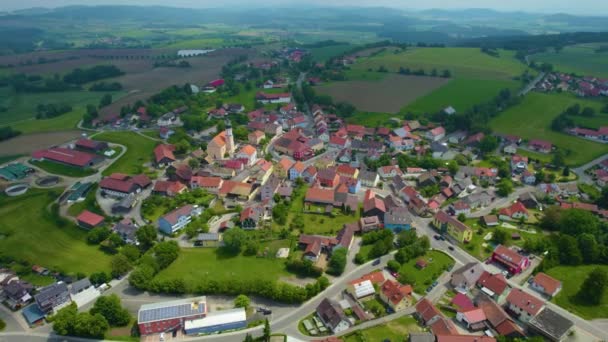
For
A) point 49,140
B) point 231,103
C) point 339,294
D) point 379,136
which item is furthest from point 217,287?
point 231,103

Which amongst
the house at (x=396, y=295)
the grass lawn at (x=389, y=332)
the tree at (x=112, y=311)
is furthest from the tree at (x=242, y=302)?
the house at (x=396, y=295)

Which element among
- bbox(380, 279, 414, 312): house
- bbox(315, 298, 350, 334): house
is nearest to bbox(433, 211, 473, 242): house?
bbox(380, 279, 414, 312): house

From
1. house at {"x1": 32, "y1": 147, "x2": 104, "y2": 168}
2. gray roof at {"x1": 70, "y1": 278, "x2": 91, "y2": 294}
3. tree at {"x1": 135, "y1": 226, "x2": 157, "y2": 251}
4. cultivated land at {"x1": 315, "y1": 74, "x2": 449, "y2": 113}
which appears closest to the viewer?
gray roof at {"x1": 70, "y1": 278, "x2": 91, "y2": 294}

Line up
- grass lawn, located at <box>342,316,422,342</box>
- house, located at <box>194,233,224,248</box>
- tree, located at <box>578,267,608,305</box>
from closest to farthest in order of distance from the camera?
grass lawn, located at <box>342,316,422,342</box> → tree, located at <box>578,267,608,305</box> → house, located at <box>194,233,224,248</box>

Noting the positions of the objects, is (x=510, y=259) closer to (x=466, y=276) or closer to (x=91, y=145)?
(x=466, y=276)

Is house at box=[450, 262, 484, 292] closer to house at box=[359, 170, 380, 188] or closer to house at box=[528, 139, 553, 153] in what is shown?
house at box=[359, 170, 380, 188]

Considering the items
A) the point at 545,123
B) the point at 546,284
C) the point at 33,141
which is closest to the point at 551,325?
the point at 546,284
